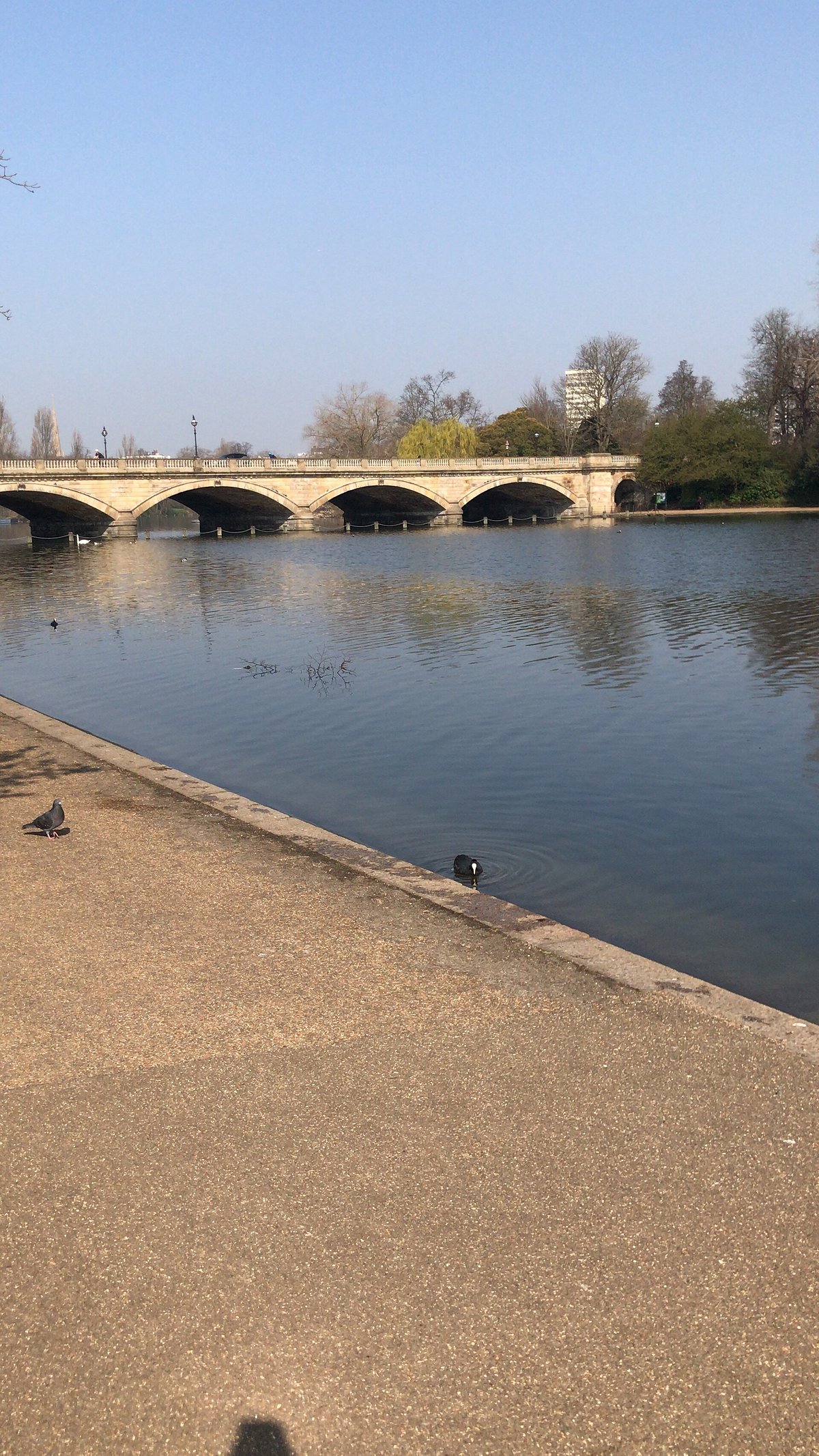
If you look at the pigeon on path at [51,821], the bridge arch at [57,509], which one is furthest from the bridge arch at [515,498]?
the pigeon on path at [51,821]

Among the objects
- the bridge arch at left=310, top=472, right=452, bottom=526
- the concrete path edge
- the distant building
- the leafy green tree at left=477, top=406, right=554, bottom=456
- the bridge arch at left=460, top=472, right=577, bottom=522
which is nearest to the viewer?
the concrete path edge

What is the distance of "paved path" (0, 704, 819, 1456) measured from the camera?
10.7 ft

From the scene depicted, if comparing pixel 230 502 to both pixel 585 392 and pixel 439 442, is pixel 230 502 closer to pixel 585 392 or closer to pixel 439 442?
pixel 439 442

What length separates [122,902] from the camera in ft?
24.0

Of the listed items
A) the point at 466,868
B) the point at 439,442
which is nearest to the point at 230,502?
the point at 439,442

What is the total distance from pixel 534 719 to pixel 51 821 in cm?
827

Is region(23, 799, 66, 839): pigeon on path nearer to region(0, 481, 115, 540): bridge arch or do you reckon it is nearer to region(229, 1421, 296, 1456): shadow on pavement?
region(229, 1421, 296, 1456): shadow on pavement

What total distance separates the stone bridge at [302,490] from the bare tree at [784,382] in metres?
9.84

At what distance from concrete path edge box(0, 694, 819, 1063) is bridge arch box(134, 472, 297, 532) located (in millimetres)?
Answer: 60675

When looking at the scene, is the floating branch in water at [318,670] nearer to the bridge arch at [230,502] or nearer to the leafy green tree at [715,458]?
the bridge arch at [230,502]

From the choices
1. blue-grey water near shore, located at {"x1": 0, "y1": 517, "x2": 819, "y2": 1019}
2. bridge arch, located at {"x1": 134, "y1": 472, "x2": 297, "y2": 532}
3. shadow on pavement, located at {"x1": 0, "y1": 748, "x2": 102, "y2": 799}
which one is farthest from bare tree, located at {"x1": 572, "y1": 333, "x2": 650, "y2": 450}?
shadow on pavement, located at {"x1": 0, "y1": 748, "x2": 102, "y2": 799}

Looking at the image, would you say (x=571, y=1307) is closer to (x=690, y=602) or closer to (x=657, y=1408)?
(x=657, y=1408)

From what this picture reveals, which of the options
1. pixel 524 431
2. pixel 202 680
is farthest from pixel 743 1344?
pixel 524 431

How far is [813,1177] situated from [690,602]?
25247mm
